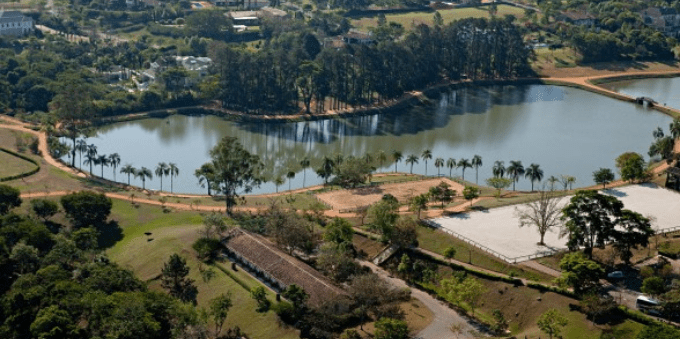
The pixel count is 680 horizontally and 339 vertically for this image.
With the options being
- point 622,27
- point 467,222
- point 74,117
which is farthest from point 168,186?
point 622,27

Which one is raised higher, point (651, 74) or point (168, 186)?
point (651, 74)

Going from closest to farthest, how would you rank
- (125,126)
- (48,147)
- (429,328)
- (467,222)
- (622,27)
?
(429,328) → (467,222) → (48,147) → (125,126) → (622,27)

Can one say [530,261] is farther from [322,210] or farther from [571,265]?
[322,210]

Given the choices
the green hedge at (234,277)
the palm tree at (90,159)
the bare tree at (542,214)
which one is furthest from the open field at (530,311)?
the palm tree at (90,159)

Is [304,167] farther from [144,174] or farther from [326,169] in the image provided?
[144,174]

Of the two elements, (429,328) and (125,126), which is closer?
(429,328)

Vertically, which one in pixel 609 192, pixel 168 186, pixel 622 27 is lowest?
pixel 168 186

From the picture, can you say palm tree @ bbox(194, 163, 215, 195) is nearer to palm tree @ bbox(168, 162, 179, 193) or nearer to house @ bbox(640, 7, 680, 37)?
palm tree @ bbox(168, 162, 179, 193)

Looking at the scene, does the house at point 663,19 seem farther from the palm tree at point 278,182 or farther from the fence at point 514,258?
the fence at point 514,258
